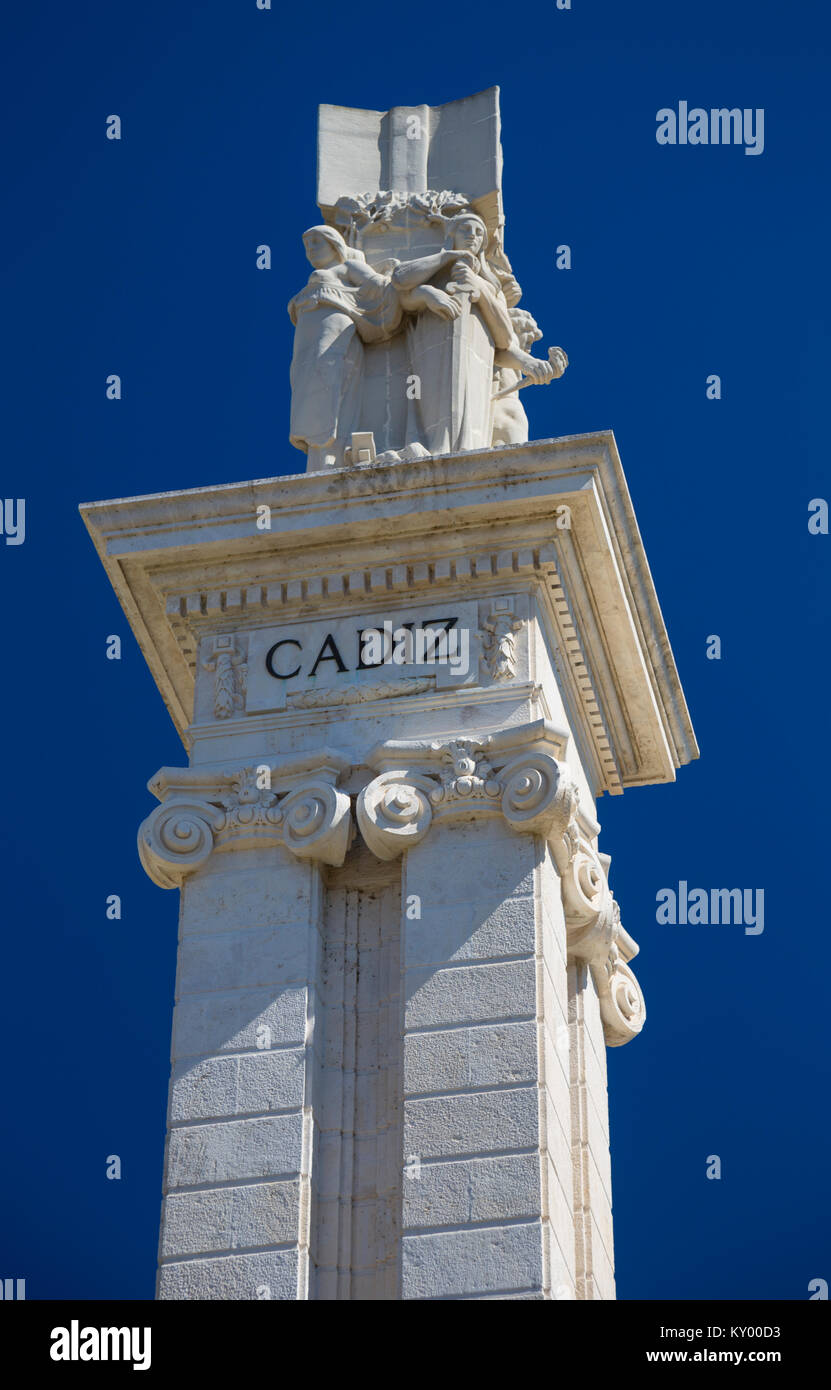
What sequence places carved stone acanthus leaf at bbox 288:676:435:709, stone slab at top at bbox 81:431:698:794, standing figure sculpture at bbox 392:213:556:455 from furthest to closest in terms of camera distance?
standing figure sculpture at bbox 392:213:556:455 < stone slab at top at bbox 81:431:698:794 < carved stone acanthus leaf at bbox 288:676:435:709

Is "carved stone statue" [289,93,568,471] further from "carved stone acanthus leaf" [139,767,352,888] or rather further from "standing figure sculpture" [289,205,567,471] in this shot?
"carved stone acanthus leaf" [139,767,352,888]

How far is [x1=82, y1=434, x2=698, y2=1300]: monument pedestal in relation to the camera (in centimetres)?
2034

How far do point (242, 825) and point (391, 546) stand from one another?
108 inches

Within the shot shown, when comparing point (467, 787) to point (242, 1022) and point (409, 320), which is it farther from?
point (409, 320)

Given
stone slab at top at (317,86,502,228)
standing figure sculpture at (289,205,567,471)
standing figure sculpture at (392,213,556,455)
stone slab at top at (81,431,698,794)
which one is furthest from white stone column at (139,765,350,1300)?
stone slab at top at (317,86,502,228)

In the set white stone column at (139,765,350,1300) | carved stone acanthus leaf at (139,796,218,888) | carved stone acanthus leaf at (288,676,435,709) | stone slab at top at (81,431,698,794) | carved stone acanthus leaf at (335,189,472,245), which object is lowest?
white stone column at (139,765,350,1300)

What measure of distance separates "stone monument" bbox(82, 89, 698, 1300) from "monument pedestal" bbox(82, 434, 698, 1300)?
0.02 m

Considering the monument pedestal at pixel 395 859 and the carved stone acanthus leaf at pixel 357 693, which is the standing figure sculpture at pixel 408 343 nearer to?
the monument pedestal at pixel 395 859

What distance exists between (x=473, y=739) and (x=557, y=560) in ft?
6.13

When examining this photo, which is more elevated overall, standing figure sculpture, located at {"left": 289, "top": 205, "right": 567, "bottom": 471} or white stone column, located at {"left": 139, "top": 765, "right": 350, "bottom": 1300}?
standing figure sculpture, located at {"left": 289, "top": 205, "right": 567, "bottom": 471}

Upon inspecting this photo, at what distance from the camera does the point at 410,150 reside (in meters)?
26.8
